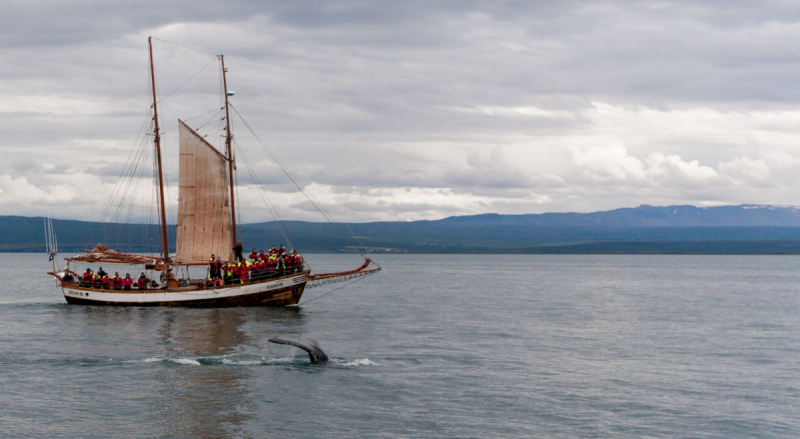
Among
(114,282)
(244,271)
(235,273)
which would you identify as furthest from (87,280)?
(244,271)

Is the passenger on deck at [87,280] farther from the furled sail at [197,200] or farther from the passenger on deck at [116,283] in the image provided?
the furled sail at [197,200]

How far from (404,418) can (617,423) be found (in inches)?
329

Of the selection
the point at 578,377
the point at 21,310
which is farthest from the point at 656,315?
the point at 21,310

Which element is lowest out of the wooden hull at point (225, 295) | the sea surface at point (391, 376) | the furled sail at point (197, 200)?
the sea surface at point (391, 376)

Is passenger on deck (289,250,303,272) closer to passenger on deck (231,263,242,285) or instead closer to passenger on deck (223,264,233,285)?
passenger on deck (231,263,242,285)

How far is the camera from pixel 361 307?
8406 centimetres

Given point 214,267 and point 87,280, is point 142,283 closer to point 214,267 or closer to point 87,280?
point 87,280

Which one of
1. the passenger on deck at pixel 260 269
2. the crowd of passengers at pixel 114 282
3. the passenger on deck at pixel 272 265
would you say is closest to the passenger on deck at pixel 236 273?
the passenger on deck at pixel 260 269

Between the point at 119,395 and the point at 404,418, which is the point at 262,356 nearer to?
the point at 119,395

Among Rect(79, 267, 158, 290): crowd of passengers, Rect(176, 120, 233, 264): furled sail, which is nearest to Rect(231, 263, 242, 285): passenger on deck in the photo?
Rect(176, 120, 233, 264): furled sail

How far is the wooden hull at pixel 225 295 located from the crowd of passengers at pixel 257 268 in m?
0.68

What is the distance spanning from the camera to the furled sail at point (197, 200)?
75125mm

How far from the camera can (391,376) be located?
38.6 meters

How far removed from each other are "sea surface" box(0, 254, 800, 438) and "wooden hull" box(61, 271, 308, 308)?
903 millimetres
